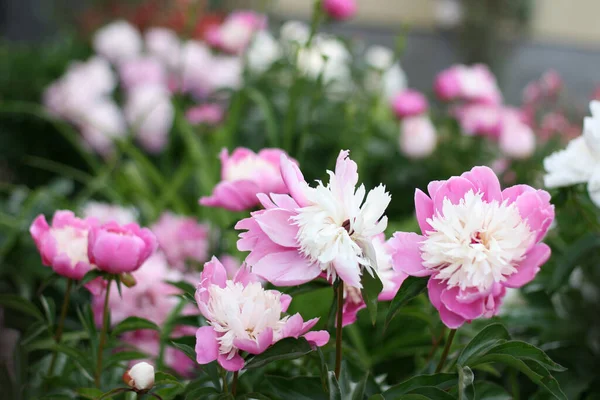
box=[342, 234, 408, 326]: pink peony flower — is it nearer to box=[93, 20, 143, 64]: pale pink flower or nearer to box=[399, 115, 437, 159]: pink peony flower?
box=[399, 115, 437, 159]: pink peony flower

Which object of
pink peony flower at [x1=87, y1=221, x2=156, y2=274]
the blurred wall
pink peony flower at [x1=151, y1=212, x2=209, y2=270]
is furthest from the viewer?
the blurred wall

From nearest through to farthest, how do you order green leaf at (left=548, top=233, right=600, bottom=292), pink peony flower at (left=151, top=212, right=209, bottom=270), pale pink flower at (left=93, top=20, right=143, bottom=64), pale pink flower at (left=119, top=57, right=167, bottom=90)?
green leaf at (left=548, top=233, right=600, bottom=292), pink peony flower at (left=151, top=212, right=209, bottom=270), pale pink flower at (left=119, top=57, right=167, bottom=90), pale pink flower at (left=93, top=20, right=143, bottom=64)

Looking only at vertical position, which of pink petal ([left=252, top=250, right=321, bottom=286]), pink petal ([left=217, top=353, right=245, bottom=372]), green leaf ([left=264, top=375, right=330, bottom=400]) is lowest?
green leaf ([left=264, top=375, right=330, bottom=400])

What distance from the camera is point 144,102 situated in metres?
1.56

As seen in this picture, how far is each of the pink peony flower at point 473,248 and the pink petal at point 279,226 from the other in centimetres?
6

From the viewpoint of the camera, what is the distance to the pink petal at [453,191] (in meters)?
0.41

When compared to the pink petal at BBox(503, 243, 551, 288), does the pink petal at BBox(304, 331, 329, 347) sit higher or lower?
lower

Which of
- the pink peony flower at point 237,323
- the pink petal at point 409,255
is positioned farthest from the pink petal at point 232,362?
the pink petal at point 409,255

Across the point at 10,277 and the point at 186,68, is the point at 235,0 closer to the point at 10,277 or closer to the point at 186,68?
the point at 186,68

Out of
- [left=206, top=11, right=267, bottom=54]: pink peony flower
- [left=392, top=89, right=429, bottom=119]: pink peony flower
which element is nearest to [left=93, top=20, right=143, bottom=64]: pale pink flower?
[left=206, top=11, right=267, bottom=54]: pink peony flower

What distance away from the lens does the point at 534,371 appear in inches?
16.3

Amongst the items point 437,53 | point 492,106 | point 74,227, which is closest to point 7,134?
point 492,106

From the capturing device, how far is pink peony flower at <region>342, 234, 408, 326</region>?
47 cm

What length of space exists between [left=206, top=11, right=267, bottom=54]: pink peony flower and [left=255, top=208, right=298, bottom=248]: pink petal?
1072mm
